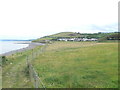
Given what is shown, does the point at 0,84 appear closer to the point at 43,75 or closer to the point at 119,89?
the point at 43,75

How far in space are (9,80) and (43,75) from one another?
3565 mm

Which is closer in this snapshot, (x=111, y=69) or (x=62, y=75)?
(x=62, y=75)

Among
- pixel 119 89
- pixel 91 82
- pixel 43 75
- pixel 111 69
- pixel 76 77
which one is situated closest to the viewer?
pixel 119 89

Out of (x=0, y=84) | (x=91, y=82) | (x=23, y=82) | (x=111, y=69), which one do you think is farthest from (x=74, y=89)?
(x=111, y=69)

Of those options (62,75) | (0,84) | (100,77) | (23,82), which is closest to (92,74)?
(100,77)

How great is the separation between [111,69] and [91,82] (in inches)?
254

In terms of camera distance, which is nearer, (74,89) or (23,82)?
(74,89)

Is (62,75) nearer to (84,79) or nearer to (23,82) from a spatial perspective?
(84,79)

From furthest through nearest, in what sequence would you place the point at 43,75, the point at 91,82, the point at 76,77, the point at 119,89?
the point at 43,75, the point at 76,77, the point at 91,82, the point at 119,89

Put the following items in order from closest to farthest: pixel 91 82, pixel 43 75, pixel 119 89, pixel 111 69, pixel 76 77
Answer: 1. pixel 119 89
2. pixel 91 82
3. pixel 76 77
4. pixel 43 75
5. pixel 111 69

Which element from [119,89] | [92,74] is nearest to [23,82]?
[92,74]

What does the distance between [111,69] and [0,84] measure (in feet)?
42.0

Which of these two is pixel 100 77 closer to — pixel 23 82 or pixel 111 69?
pixel 111 69

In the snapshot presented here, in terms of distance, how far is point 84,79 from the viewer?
65.3 feet
